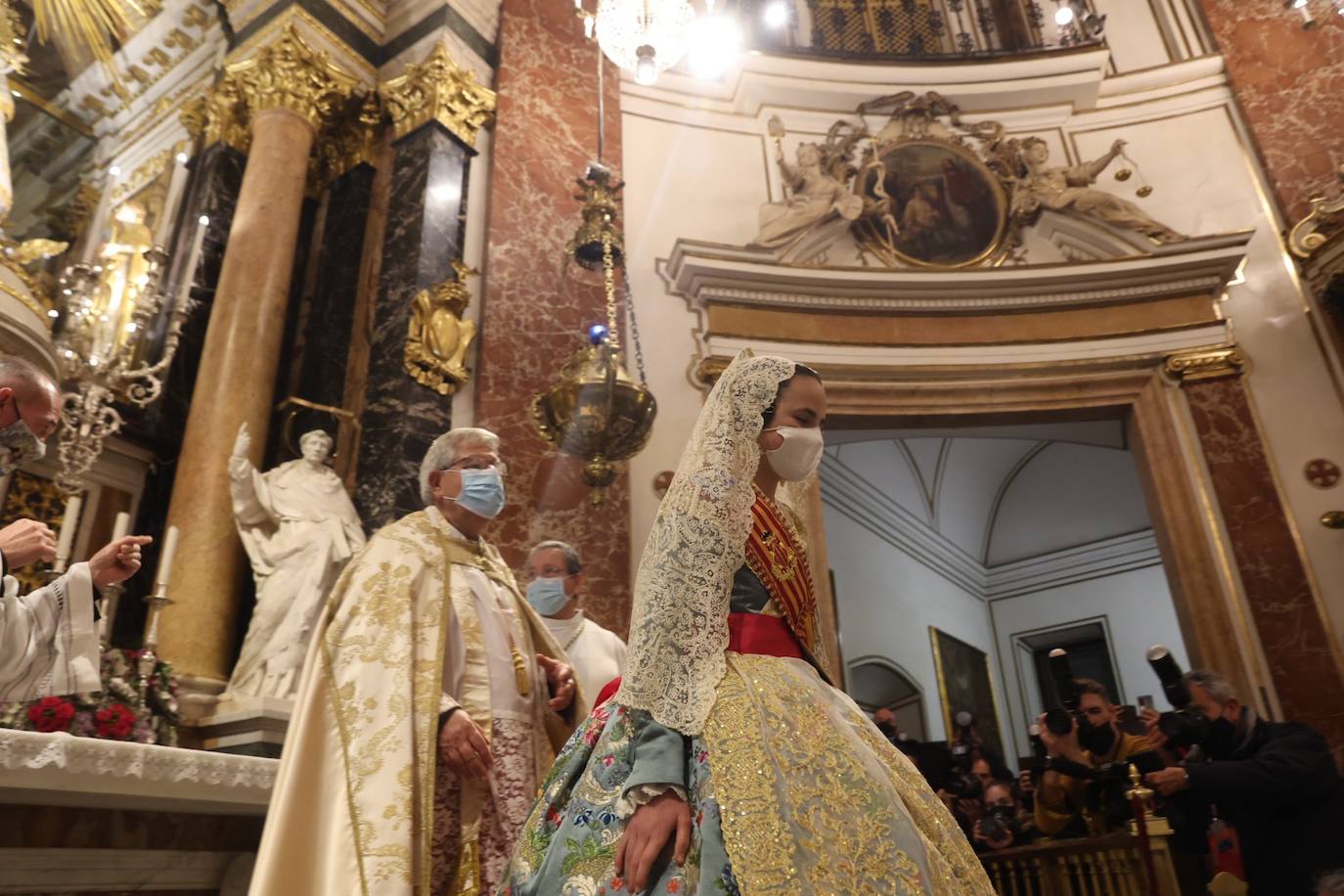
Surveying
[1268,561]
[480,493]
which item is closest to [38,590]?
[480,493]

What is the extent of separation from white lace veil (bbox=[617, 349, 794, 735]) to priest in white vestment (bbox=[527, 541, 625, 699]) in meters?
1.93

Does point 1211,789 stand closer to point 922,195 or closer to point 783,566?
point 783,566

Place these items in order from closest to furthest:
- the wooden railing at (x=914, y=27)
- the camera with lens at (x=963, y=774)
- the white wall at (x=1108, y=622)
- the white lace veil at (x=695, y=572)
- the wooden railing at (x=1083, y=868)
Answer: the white lace veil at (x=695, y=572)
the wooden railing at (x=1083, y=868)
the camera with lens at (x=963, y=774)
the wooden railing at (x=914, y=27)
the white wall at (x=1108, y=622)

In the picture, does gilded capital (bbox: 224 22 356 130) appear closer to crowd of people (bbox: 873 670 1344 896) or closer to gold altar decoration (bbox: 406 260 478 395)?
gold altar decoration (bbox: 406 260 478 395)

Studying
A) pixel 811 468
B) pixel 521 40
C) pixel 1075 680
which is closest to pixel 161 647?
pixel 811 468

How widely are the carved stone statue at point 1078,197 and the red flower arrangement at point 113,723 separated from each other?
7069mm

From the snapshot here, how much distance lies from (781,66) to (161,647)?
21.4 feet

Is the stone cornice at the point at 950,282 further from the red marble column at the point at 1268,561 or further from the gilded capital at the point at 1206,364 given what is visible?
the red marble column at the point at 1268,561

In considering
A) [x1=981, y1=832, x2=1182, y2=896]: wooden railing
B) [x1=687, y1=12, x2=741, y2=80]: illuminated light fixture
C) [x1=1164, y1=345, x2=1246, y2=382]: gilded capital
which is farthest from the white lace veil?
[x1=1164, y1=345, x2=1246, y2=382]: gilded capital

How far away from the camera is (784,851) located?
5.05 feet

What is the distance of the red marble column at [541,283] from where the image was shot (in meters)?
5.79

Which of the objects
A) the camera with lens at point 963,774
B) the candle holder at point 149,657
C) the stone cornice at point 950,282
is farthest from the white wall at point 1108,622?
the candle holder at point 149,657

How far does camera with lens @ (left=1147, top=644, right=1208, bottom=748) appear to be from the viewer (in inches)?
152

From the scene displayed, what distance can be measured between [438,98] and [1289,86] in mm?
6590
